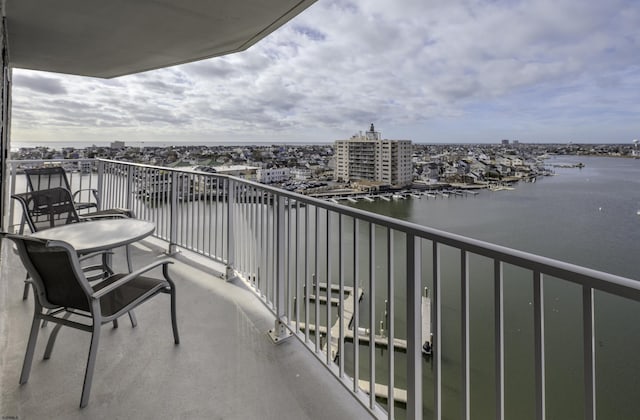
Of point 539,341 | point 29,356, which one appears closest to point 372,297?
point 539,341

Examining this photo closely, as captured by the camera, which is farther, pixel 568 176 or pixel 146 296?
pixel 568 176

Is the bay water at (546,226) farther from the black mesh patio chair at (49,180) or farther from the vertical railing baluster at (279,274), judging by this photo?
the black mesh patio chair at (49,180)

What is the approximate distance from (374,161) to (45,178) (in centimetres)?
1094

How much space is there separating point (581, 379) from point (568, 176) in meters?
13.7

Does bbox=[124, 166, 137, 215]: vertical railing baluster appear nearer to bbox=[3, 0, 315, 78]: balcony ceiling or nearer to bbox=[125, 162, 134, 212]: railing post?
bbox=[125, 162, 134, 212]: railing post

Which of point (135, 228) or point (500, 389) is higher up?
point (135, 228)

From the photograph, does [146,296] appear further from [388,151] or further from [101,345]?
[388,151]

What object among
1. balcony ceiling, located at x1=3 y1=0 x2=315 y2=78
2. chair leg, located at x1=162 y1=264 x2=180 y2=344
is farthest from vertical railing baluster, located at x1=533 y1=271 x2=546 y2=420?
balcony ceiling, located at x1=3 y1=0 x2=315 y2=78

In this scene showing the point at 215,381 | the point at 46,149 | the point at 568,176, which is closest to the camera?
the point at 215,381

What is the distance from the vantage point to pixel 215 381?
1.88m

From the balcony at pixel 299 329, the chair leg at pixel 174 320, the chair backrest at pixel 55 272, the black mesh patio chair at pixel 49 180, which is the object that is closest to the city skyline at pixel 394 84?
the black mesh patio chair at pixel 49 180

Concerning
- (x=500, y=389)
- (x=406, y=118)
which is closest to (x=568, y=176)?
(x=500, y=389)

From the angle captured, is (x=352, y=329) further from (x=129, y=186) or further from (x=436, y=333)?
(x=129, y=186)

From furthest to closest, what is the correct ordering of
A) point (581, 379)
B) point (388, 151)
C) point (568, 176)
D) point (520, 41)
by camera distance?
point (520, 41), point (388, 151), point (568, 176), point (581, 379)
